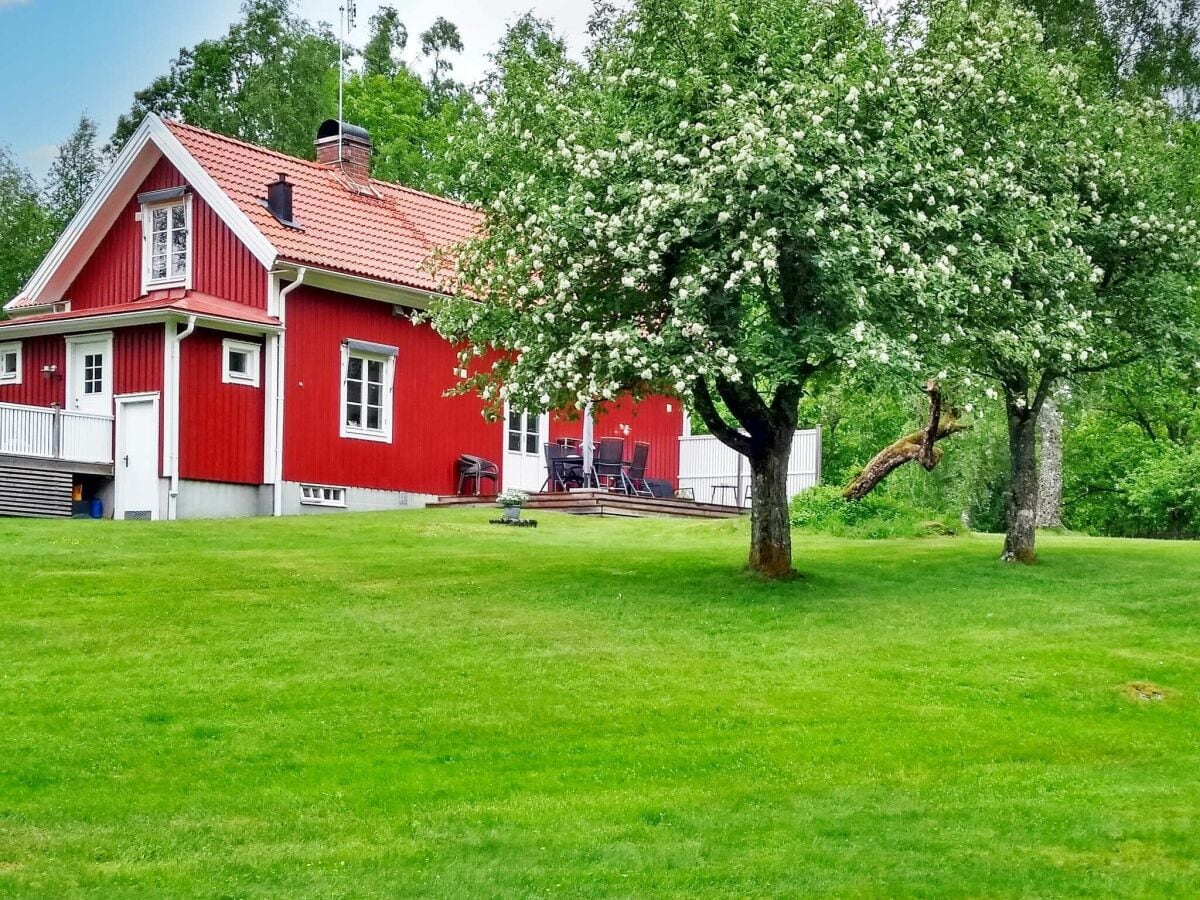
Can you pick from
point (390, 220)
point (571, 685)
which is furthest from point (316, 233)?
point (571, 685)

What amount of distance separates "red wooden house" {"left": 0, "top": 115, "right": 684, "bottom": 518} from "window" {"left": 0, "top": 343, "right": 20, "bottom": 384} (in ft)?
0.19

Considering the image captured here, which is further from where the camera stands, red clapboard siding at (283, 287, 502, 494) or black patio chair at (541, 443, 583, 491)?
black patio chair at (541, 443, 583, 491)

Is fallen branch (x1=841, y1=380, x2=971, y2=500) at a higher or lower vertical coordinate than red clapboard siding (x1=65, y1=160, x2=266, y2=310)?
lower

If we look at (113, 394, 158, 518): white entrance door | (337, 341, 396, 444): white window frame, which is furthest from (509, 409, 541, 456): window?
(113, 394, 158, 518): white entrance door

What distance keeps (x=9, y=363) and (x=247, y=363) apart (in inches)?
212

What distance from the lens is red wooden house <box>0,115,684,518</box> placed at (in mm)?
28109

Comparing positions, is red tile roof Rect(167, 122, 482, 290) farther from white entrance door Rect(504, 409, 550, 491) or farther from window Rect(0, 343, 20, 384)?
window Rect(0, 343, 20, 384)

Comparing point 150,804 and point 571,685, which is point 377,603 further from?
point 150,804

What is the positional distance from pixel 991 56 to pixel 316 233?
14.7 m

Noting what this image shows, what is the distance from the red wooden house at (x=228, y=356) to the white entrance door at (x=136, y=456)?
0.10 ft

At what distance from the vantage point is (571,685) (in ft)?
47.1

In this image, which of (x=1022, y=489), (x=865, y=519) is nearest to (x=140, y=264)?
(x=865, y=519)

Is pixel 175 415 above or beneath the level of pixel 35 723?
above

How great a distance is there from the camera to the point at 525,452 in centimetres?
3334
